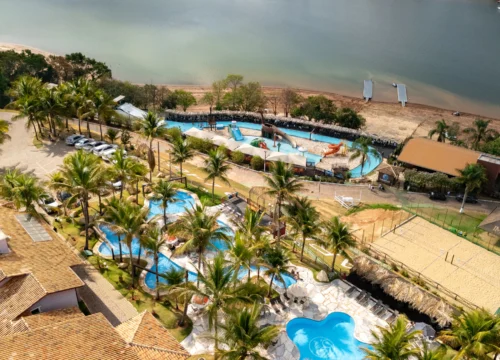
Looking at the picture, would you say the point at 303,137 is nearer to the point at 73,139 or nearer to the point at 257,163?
the point at 257,163

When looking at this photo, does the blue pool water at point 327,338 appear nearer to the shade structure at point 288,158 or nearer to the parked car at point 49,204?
the parked car at point 49,204

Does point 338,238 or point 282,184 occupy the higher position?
point 282,184

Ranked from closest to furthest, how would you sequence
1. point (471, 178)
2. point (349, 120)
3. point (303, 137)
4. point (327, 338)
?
point (327, 338) → point (471, 178) → point (303, 137) → point (349, 120)

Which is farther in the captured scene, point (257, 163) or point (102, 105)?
point (257, 163)

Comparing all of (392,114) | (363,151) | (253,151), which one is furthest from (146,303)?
(392,114)

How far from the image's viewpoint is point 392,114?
77.0m

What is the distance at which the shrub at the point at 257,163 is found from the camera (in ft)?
168

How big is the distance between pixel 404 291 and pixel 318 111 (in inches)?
1588

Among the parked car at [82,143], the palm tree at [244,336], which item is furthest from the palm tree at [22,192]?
the palm tree at [244,336]

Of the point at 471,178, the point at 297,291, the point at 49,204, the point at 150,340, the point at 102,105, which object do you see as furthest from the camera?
the point at 102,105

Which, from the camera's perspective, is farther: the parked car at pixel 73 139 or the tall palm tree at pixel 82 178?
the parked car at pixel 73 139

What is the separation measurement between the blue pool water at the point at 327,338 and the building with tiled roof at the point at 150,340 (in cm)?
781

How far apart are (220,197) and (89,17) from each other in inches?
4435

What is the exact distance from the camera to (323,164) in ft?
181
